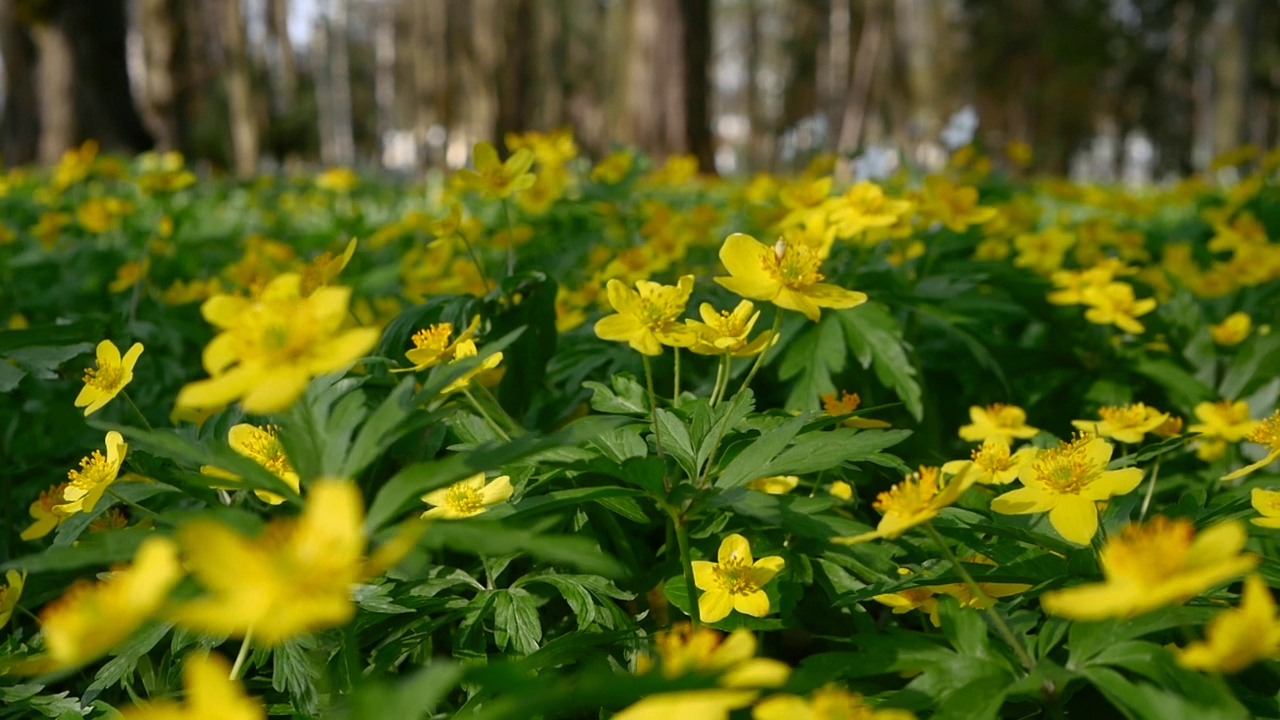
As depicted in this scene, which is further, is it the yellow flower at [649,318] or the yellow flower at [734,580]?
the yellow flower at [649,318]

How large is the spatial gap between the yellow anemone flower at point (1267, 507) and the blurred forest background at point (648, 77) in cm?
266

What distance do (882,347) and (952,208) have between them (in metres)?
0.60

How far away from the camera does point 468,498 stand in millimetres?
1282

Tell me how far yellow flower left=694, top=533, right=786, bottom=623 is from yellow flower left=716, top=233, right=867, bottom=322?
1.14ft

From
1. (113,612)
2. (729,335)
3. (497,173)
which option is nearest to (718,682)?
(113,612)

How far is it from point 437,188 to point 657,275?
5.18m

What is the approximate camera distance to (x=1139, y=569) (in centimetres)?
78

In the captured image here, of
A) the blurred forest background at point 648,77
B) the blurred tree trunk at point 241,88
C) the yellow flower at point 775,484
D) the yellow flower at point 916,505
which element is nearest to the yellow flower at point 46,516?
the yellow flower at point 775,484

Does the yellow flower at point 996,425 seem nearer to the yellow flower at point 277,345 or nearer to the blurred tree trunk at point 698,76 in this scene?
the yellow flower at point 277,345

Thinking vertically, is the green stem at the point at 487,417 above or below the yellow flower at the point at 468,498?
above

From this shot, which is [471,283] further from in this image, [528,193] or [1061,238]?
[1061,238]

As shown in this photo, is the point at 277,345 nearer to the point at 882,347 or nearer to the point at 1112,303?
the point at 882,347

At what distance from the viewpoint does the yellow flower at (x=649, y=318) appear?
136 centimetres

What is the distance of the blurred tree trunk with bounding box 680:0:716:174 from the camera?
9.48 metres
